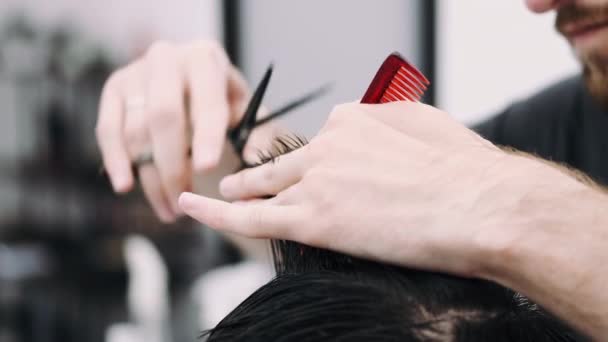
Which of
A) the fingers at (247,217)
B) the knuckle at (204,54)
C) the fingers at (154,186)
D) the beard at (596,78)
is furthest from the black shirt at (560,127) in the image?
the fingers at (247,217)

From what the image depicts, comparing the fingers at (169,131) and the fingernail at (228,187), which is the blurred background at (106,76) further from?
the fingernail at (228,187)

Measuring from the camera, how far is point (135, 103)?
941mm

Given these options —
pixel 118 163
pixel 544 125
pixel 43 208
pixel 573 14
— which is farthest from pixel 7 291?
pixel 573 14

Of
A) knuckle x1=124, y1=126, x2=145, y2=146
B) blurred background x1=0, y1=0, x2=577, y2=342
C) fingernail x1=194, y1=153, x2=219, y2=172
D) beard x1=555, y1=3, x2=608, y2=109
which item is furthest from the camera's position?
blurred background x1=0, y1=0, x2=577, y2=342

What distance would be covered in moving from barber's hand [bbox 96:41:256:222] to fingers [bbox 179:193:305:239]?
193mm

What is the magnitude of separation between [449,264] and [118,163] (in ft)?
1.72

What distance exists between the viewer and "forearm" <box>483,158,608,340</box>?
1.63 ft

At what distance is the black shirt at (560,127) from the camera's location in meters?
1.24

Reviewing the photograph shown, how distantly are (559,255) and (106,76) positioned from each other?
6.67 ft

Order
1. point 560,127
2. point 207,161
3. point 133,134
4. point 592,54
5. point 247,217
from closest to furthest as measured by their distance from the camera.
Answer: point 247,217, point 207,161, point 133,134, point 592,54, point 560,127

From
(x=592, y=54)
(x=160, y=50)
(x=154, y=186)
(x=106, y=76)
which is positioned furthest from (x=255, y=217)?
(x=106, y=76)

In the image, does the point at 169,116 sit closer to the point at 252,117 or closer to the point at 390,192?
the point at 252,117

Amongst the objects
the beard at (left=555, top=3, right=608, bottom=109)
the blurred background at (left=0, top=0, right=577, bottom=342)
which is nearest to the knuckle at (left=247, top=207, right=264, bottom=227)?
the beard at (left=555, top=3, right=608, bottom=109)

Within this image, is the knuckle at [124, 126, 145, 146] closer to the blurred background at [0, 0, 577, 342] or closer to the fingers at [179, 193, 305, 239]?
the fingers at [179, 193, 305, 239]
